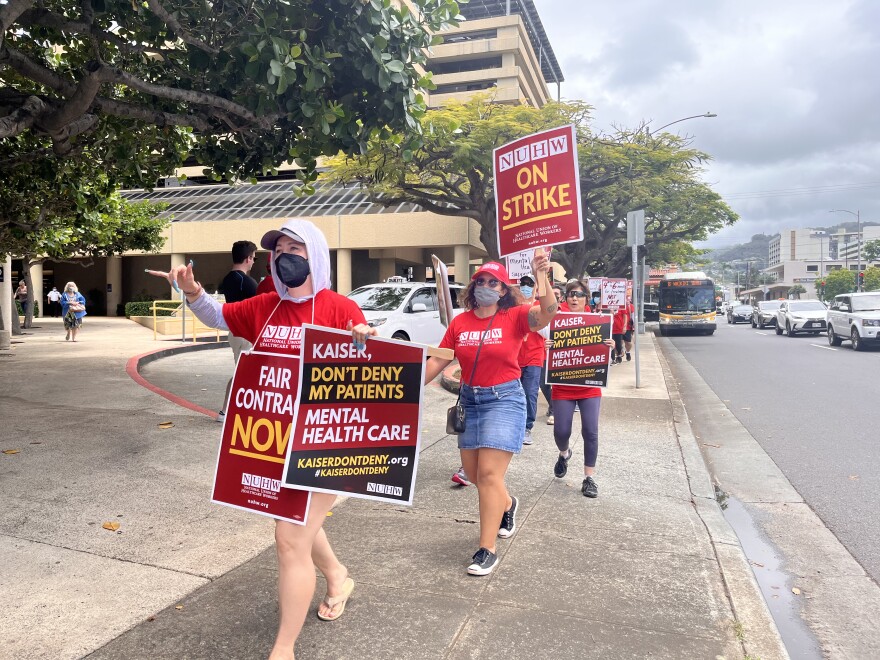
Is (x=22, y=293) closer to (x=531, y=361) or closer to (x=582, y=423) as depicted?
(x=531, y=361)

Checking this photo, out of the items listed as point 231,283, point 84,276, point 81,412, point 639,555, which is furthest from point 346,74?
point 84,276

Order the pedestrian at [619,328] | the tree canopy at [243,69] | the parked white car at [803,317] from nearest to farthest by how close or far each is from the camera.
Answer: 1. the tree canopy at [243,69]
2. the pedestrian at [619,328]
3. the parked white car at [803,317]

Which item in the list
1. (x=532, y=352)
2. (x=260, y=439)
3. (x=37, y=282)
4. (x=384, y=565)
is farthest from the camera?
(x=37, y=282)

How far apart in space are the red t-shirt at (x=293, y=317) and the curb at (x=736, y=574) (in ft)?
7.87

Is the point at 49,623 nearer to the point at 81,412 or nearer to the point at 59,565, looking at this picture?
the point at 59,565

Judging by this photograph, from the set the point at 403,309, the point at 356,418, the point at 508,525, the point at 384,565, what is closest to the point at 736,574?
the point at 508,525

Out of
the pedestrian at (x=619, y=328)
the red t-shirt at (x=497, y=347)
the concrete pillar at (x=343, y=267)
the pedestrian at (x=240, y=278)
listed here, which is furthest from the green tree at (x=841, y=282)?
the red t-shirt at (x=497, y=347)

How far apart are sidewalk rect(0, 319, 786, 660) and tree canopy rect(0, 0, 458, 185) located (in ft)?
11.1

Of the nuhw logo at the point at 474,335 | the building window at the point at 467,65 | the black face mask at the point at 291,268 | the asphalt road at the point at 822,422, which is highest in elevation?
the building window at the point at 467,65

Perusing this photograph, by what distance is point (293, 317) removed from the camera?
309cm

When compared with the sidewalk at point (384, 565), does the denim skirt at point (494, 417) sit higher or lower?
higher

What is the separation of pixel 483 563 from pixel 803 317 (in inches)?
1080

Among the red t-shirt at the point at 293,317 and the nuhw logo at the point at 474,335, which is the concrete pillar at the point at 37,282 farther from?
the red t-shirt at the point at 293,317

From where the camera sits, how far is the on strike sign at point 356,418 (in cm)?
291
